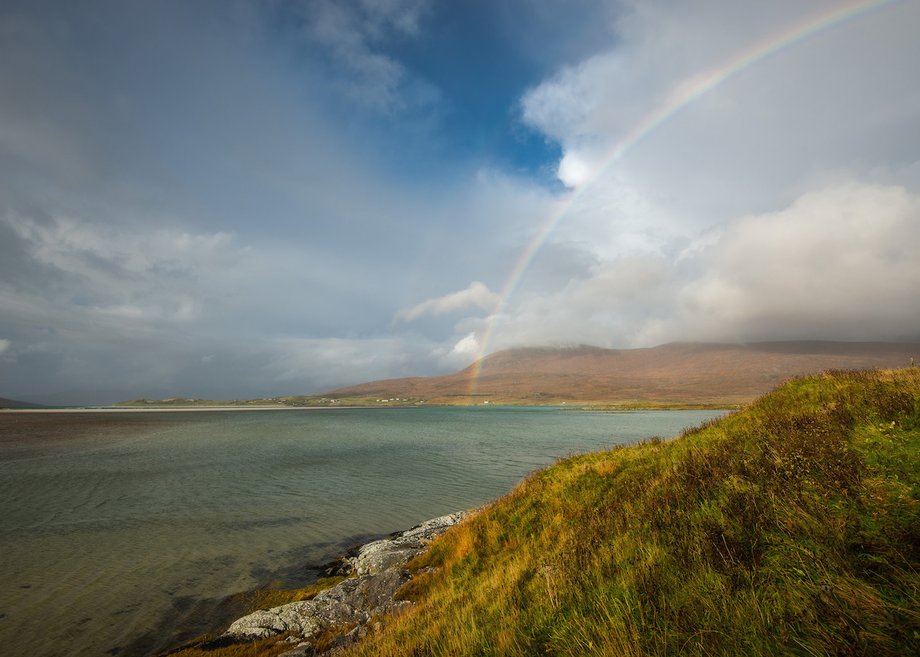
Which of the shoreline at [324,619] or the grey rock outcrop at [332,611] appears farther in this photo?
the grey rock outcrop at [332,611]

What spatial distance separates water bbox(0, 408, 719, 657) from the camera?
10586 millimetres

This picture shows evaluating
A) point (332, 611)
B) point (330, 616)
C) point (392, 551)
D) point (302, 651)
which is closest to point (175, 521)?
point (392, 551)

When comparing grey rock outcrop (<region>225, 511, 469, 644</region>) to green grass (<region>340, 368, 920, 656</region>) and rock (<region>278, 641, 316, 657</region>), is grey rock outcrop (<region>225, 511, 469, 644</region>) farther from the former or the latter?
green grass (<region>340, 368, 920, 656</region>)

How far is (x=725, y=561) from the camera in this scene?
15.3 ft

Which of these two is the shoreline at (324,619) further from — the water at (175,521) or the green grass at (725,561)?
the water at (175,521)

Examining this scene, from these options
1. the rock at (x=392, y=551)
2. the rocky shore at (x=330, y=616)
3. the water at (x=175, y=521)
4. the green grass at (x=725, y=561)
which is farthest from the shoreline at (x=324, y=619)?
the water at (x=175, y=521)

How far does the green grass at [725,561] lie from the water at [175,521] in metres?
7.35

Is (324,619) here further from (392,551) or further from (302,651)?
(392,551)

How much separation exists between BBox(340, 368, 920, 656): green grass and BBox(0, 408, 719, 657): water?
7353 millimetres

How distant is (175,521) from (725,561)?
72.8 feet

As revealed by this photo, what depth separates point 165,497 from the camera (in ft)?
75.4

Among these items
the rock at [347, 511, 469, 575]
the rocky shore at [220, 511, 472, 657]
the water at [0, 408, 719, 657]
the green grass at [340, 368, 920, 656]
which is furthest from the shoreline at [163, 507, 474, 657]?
the water at [0, 408, 719, 657]

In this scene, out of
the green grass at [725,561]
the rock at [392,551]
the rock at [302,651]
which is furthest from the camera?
the rock at [392,551]

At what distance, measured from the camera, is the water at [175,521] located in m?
10.6
